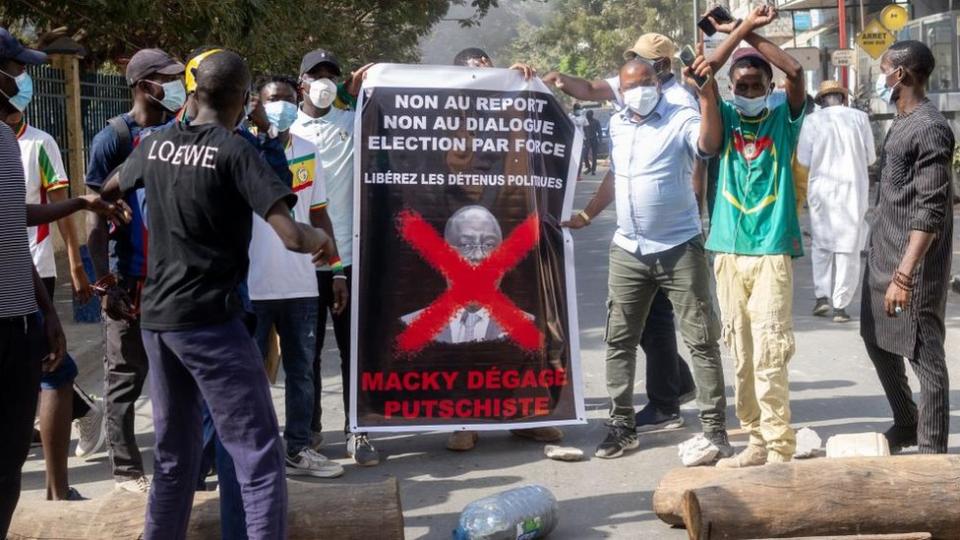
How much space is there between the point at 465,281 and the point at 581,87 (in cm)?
112

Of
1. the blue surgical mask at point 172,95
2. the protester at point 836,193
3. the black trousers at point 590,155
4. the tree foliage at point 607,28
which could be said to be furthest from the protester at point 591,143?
the blue surgical mask at point 172,95

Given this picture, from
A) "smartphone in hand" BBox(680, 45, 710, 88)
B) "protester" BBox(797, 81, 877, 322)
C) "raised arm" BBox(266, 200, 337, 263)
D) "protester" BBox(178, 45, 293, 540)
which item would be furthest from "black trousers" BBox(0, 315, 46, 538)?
"protester" BBox(797, 81, 877, 322)

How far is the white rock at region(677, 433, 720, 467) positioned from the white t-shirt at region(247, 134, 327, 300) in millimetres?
1893

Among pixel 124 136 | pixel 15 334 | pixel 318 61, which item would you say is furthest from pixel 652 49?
pixel 15 334

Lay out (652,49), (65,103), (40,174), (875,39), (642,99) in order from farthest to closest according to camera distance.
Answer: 1. (875,39)
2. (65,103)
3. (652,49)
4. (642,99)
5. (40,174)

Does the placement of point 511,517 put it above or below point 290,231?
below

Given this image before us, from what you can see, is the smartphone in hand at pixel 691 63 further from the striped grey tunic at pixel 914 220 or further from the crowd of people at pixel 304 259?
the striped grey tunic at pixel 914 220

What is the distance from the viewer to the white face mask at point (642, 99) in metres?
5.95

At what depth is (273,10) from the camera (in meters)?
13.4

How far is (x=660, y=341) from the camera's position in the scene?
680 centimetres

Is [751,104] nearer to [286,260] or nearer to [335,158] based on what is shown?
[335,158]

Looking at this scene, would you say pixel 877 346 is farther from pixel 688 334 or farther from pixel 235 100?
pixel 235 100

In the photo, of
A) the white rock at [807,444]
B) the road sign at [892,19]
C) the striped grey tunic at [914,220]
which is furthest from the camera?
the road sign at [892,19]

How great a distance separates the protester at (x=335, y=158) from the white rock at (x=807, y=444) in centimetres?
202
